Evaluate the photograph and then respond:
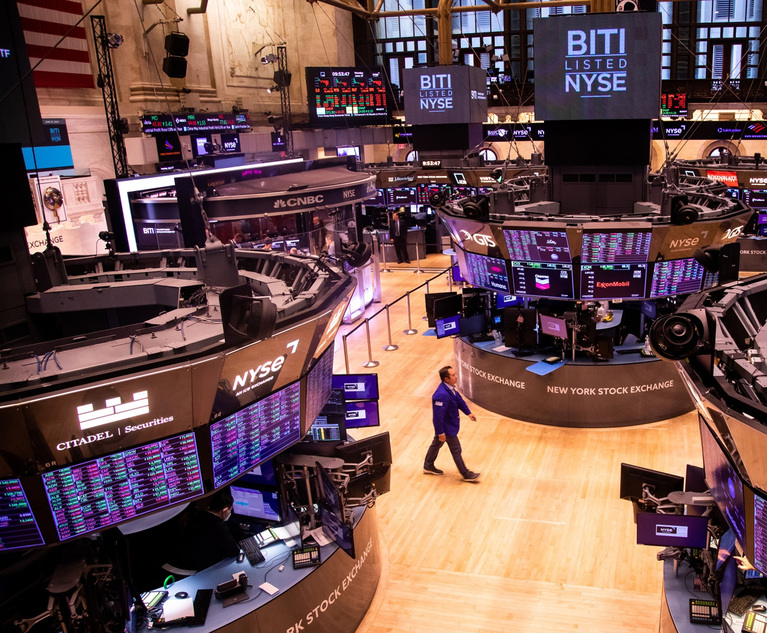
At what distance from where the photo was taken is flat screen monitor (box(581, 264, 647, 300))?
10461mm

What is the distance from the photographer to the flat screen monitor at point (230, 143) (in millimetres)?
23009

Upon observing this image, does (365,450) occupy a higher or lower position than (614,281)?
lower

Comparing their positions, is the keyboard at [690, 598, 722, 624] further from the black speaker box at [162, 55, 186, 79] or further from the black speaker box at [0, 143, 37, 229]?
the black speaker box at [162, 55, 186, 79]

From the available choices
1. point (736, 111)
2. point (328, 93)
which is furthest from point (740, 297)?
point (736, 111)

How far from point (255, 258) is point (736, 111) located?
27.2m

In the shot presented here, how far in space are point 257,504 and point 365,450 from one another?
1160 millimetres

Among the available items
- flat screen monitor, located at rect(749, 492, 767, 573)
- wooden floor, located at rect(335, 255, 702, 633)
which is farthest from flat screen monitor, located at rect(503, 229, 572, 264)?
flat screen monitor, located at rect(749, 492, 767, 573)

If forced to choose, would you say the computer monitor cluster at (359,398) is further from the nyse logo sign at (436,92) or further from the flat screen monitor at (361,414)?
the nyse logo sign at (436,92)

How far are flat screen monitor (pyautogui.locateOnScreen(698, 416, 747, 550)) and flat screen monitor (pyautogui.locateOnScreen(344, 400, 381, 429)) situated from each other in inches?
150

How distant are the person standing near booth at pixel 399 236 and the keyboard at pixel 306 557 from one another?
17090 millimetres

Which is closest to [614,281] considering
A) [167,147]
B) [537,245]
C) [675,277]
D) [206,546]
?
[675,277]

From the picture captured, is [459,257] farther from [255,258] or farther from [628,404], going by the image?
[255,258]

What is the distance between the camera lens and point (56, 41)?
58.5ft

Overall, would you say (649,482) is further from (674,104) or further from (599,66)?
(674,104)
